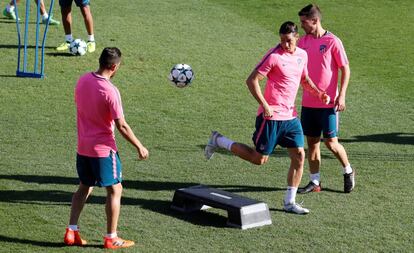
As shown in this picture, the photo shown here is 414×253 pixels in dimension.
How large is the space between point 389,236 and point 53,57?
8988 millimetres

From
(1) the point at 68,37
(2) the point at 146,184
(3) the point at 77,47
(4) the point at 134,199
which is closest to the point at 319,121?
(2) the point at 146,184

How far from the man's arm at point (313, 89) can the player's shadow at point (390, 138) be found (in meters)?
2.60

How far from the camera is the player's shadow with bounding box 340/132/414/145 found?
43.3 feet

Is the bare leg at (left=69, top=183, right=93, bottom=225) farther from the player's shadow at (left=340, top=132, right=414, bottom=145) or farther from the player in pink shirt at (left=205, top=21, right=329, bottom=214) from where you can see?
the player's shadow at (left=340, top=132, right=414, bottom=145)

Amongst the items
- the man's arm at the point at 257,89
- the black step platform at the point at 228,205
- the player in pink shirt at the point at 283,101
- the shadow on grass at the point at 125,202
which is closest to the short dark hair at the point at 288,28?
the player in pink shirt at the point at 283,101

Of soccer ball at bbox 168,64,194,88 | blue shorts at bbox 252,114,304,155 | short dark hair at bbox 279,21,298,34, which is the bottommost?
blue shorts at bbox 252,114,304,155

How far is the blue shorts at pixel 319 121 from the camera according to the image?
36.3ft

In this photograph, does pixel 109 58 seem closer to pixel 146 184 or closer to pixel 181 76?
pixel 146 184

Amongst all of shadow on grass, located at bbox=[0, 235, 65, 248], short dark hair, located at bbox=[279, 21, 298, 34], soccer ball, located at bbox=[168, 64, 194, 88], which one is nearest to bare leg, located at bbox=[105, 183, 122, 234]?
shadow on grass, located at bbox=[0, 235, 65, 248]

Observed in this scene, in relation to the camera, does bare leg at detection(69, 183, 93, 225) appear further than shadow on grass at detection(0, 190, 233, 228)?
No

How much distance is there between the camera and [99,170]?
911 cm

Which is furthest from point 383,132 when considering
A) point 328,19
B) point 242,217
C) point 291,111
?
point 328,19

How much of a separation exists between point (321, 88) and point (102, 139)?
3047 mm

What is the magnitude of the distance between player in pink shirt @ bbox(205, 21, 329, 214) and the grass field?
1.91ft
